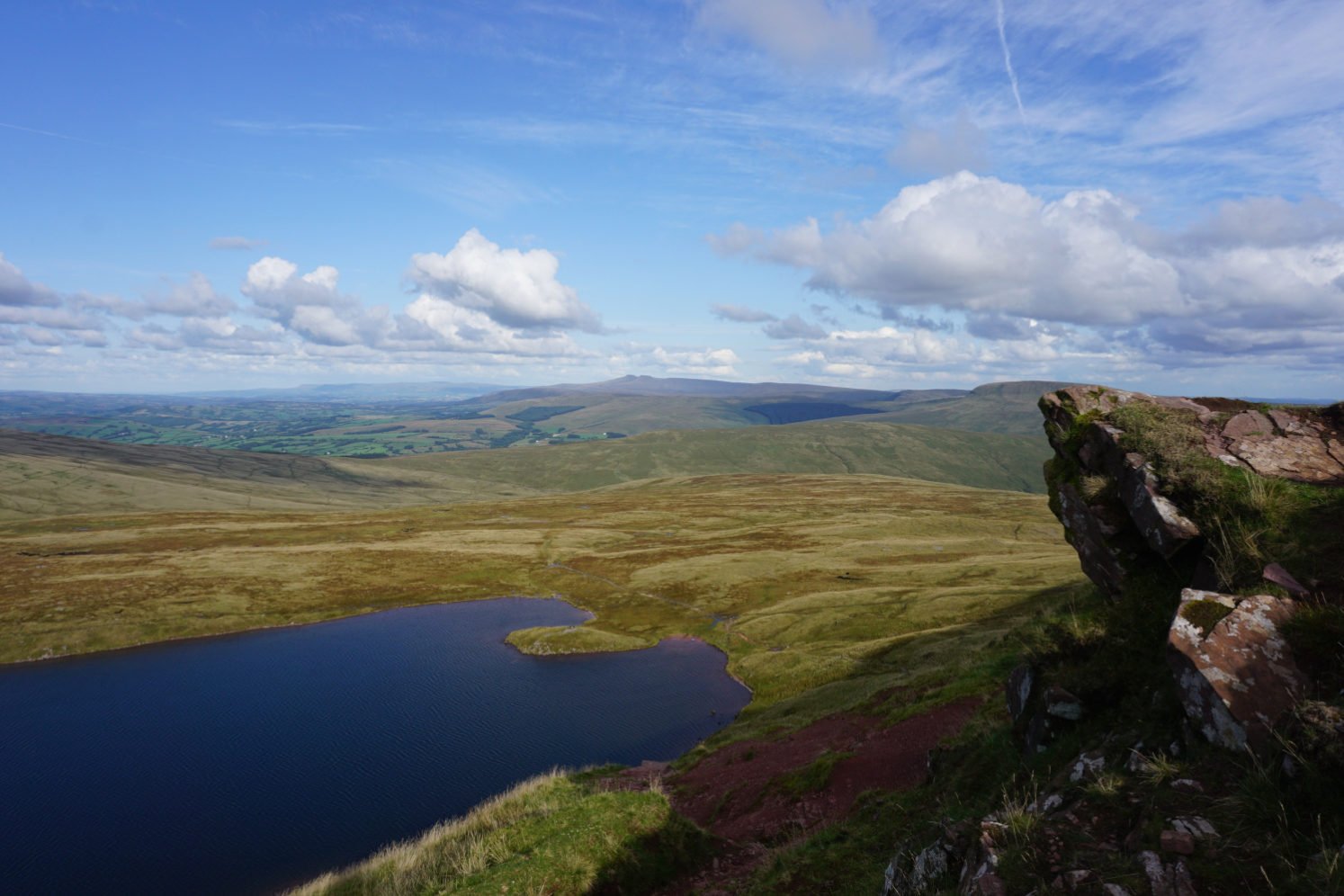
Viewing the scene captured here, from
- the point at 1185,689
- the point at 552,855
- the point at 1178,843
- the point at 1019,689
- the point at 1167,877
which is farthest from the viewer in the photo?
the point at 552,855

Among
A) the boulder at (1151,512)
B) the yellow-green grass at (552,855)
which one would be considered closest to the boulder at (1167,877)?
the boulder at (1151,512)

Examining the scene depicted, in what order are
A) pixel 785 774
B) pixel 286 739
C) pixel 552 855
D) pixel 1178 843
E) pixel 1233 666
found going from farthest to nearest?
pixel 286 739 → pixel 785 774 → pixel 552 855 → pixel 1233 666 → pixel 1178 843

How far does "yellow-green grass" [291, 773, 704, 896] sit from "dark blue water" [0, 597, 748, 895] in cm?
1907

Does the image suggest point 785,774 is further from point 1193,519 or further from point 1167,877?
point 1167,877

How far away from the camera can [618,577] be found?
123 m

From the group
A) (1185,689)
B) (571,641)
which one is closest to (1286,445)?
(1185,689)

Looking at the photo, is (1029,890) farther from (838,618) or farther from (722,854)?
(838,618)

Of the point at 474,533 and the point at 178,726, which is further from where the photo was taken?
the point at 474,533

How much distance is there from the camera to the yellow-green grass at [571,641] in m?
85.1

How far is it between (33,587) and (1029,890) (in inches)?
5586

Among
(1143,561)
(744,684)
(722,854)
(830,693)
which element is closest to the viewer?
(1143,561)

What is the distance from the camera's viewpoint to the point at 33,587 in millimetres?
101688

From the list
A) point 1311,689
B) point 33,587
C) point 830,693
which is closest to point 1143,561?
point 1311,689

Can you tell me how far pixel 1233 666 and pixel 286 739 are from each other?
238ft
